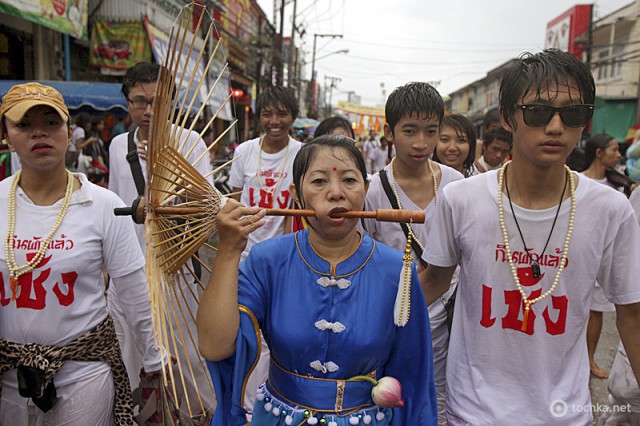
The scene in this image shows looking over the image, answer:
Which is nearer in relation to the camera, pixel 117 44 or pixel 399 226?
pixel 399 226

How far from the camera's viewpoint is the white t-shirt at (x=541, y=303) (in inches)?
71.7

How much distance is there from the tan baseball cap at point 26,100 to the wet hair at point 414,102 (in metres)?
1.72

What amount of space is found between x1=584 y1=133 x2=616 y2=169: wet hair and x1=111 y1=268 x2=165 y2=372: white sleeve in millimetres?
4361

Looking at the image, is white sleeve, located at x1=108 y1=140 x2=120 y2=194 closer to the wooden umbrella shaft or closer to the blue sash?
the wooden umbrella shaft

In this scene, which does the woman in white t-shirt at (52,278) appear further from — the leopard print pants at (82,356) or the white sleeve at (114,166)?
the white sleeve at (114,166)

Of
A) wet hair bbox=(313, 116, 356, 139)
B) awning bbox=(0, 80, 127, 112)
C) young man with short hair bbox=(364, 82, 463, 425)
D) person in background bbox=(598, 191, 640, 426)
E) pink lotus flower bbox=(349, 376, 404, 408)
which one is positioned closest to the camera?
pink lotus flower bbox=(349, 376, 404, 408)

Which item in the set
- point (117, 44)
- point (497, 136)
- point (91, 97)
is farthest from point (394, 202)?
point (117, 44)

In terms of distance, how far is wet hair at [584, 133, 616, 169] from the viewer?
491 cm

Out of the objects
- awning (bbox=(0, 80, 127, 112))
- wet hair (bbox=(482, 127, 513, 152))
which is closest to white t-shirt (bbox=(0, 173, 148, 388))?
wet hair (bbox=(482, 127, 513, 152))

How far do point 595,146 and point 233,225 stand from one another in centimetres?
453

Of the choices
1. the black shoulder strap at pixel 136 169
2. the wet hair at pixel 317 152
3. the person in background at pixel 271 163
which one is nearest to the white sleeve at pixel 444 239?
the wet hair at pixel 317 152

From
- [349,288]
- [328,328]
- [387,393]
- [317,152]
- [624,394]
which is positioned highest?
[317,152]

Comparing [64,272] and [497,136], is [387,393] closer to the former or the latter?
[64,272]

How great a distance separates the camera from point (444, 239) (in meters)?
2.04
